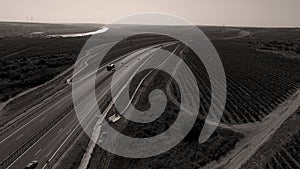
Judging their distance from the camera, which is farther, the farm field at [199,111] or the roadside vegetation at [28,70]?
the roadside vegetation at [28,70]

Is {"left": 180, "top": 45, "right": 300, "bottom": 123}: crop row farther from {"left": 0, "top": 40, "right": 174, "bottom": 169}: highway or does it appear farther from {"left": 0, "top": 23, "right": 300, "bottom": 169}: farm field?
{"left": 0, "top": 40, "right": 174, "bottom": 169}: highway

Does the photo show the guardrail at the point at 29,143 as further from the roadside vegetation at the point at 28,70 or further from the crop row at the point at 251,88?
the crop row at the point at 251,88

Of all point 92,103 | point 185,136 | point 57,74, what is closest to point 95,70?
point 57,74

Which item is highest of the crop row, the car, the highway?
the crop row

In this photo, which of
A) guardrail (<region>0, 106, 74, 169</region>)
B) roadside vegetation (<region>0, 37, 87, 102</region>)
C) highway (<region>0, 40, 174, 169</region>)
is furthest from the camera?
roadside vegetation (<region>0, 37, 87, 102</region>)

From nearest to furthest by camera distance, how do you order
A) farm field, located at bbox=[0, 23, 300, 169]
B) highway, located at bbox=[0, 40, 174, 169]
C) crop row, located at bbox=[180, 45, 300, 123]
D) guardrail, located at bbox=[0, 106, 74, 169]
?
guardrail, located at bbox=[0, 106, 74, 169]
farm field, located at bbox=[0, 23, 300, 169]
highway, located at bbox=[0, 40, 174, 169]
crop row, located at bbox=[180, 45, 300, 123]

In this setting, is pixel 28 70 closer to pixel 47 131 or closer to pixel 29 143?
pixel 47 131

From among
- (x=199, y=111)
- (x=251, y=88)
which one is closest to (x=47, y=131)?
(x=199, y=111)

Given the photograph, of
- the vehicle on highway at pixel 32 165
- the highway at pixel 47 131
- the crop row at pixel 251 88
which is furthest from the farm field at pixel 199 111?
the vehicle on highway at pixel 32 165

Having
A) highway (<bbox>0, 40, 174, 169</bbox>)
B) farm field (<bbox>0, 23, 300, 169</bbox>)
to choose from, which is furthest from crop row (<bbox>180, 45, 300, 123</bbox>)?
highway (<bbox>0, 40, 174, 169</bbox>)
